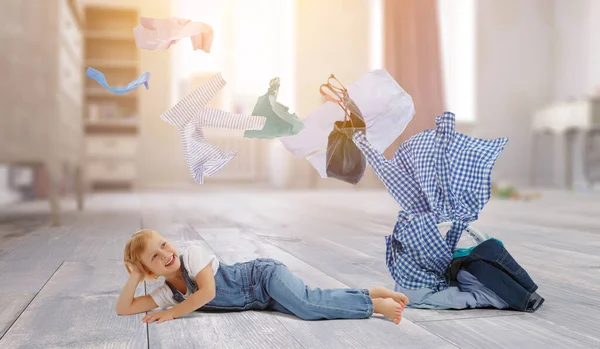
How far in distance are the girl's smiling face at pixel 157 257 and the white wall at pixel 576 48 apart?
6041 mm

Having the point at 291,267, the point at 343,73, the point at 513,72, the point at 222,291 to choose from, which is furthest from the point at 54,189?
the point at 513,72

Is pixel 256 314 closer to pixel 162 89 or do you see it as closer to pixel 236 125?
pixel 236 125

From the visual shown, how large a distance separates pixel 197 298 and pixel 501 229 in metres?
1.57

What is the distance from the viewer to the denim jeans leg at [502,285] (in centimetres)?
92

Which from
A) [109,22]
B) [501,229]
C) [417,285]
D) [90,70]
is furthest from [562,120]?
[90,70]

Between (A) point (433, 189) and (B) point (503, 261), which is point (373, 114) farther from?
(B) point (503, 261)

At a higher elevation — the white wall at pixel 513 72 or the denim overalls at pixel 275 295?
the white wall at pixel 513 72

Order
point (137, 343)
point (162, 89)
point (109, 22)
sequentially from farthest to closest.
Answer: point (162, 89) → point (109, 22) → point (137, 343)

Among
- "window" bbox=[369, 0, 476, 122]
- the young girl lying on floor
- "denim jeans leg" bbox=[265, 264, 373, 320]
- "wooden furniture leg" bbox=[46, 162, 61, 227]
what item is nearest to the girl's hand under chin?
the young girl lying on floor

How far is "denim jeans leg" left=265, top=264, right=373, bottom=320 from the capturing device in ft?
2.87

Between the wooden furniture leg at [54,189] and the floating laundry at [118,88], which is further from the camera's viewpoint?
the wooden furniture leg at [54,189]

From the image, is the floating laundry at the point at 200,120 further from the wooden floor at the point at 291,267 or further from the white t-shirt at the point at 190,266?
the wooden floor at the point at 291,267

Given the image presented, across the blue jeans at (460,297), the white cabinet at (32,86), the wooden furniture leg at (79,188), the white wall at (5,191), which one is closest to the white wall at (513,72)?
the wooden furniture leg at (79,188)

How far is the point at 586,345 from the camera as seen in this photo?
0.75 metres
